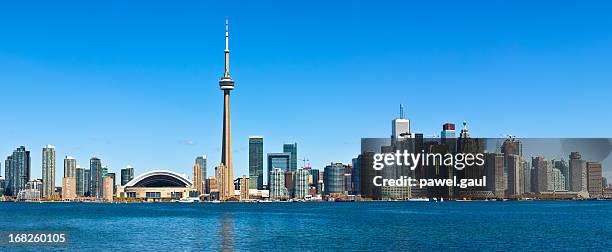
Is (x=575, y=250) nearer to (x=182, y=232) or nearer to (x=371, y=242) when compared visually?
(x=371, y=242)

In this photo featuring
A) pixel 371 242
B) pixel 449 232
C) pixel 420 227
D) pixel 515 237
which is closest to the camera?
pixel 371 242

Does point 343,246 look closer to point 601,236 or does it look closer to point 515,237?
point 515,237

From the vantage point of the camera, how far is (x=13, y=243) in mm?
94625

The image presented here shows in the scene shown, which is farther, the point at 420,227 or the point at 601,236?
the point at 420,227

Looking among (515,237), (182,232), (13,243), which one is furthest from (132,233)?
(515,237)

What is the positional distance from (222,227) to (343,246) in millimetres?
Answer: 47078

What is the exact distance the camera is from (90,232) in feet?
406

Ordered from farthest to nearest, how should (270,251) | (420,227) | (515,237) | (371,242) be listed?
(420,227) < (515,237) < (371,242) < (270,251)

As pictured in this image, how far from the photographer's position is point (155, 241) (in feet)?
343

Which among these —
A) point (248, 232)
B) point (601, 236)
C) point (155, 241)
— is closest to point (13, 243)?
point (155, 241)

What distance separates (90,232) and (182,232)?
570 inches

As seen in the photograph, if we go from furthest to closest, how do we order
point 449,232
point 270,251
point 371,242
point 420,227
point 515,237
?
point 420,227 < point 449,232 < point 515,237 < point 371,242 < point 270,251

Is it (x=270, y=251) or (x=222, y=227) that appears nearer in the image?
(x=270, y=251)

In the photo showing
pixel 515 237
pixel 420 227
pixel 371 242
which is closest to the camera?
pixel 371 242
